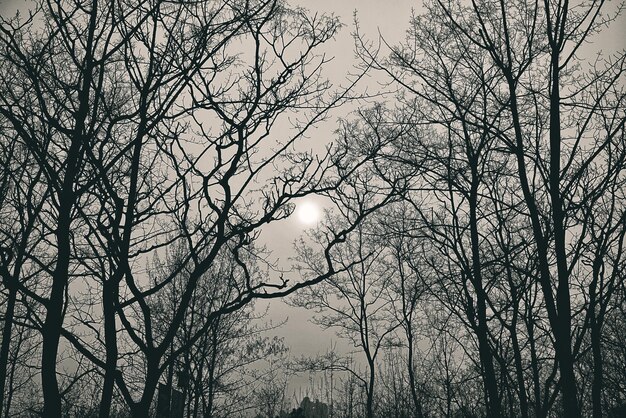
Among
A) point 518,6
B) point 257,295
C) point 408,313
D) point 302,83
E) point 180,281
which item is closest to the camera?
point 257,295

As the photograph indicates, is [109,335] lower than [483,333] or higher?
lower

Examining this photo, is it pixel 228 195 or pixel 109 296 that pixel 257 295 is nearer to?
pixel 228 195

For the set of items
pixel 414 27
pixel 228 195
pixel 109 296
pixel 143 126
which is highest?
pixel 414 27

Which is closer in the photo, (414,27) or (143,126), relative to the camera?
(143,126)

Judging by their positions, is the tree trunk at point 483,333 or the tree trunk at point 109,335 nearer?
the tree trunk at point 109,335

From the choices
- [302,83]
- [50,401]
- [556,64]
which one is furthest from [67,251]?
[556,64]

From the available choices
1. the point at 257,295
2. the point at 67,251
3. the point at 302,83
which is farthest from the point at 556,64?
the point at 67,251

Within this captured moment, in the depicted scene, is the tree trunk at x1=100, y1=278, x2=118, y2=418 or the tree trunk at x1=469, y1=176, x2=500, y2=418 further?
the tree trunk at x1=469, y1=176, x2=500, y2=418

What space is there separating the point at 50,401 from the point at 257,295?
145cm

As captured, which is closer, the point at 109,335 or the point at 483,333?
the point at 109,335

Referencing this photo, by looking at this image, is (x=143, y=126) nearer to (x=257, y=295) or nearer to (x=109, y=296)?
(x=109, y=296)

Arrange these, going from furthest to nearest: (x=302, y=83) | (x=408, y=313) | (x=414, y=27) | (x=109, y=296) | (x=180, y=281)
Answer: (x=408, y=313) → (x=180, y=281) → (x=414, y=27) → (x=302, y=83) → (x=109, y=296)

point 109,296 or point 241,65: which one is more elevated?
point 241,65

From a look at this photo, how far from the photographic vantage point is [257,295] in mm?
3531
